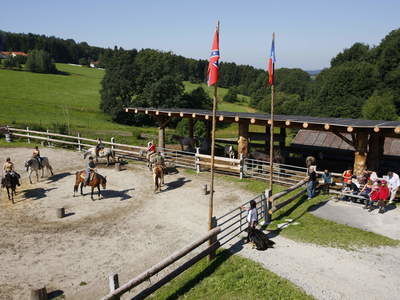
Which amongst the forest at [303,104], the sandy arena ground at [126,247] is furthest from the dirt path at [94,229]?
the forest at [303,104]

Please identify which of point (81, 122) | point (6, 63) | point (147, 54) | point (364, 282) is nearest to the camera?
point (364, 282)

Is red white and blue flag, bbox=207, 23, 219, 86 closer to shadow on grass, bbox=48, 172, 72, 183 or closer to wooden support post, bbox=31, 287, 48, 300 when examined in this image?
wooden support post, bbox=31, 287, 48, 300

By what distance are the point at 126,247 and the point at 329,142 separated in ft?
60.8

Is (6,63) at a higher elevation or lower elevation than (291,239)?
higher

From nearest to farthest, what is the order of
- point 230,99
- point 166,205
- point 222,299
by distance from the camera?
point 222,299 → point 166,205 → point 230,99

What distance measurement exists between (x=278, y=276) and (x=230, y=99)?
7942cm

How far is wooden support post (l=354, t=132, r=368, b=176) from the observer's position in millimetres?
15125

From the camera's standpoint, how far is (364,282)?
27.7 ft

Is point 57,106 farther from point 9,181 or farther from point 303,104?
point 303,104

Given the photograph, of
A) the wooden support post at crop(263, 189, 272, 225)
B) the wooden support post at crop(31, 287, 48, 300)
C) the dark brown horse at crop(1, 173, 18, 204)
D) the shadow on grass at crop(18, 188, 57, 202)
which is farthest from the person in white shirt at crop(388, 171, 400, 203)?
the dark brown horse at crop(1, 173, 18, 204)

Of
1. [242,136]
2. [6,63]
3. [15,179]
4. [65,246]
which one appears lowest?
[65,246]

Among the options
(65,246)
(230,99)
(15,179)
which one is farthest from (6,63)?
(65,246)

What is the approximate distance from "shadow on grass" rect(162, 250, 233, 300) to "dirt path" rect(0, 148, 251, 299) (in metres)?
1.45

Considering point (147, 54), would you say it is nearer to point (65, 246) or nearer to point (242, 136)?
point (242, 136)
